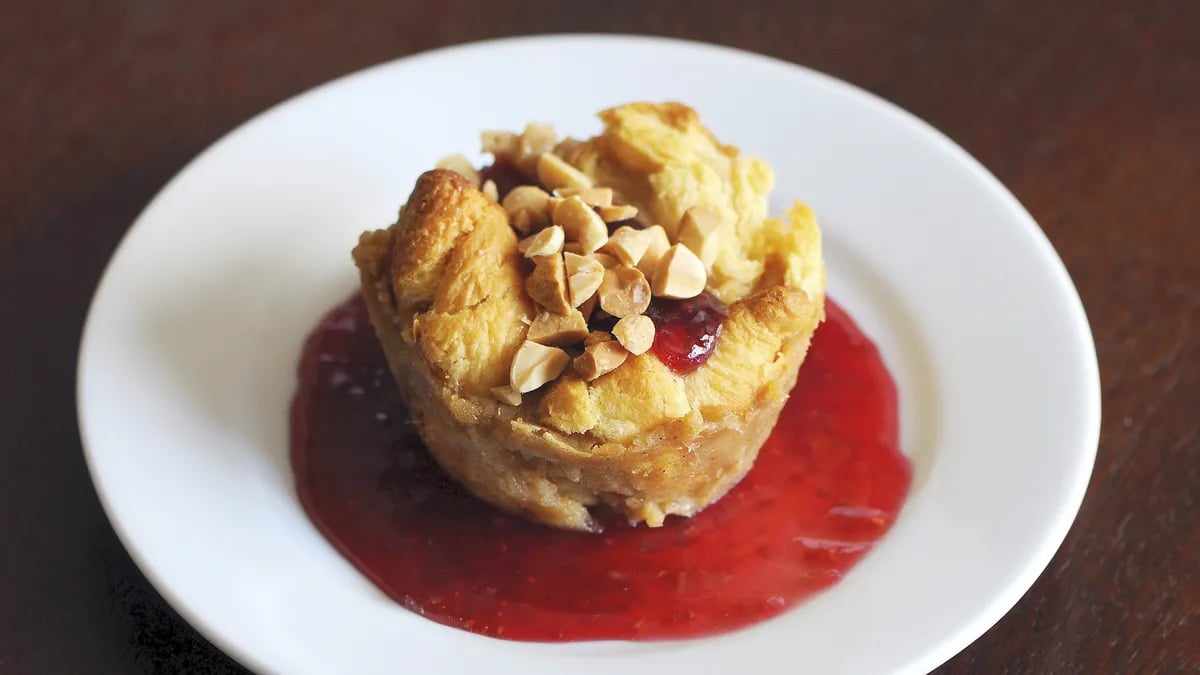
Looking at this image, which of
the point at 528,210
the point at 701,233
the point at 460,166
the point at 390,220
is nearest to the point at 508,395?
the point at 528,210

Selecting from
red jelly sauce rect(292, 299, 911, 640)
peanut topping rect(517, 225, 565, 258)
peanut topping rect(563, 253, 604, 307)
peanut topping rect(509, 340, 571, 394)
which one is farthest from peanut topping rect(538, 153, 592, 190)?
red jelly sauce rect(292, 299, 911, 640)

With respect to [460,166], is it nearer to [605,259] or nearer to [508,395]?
[605,259]

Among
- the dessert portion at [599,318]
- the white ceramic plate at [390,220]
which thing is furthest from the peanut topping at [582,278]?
the white ceramic plate at [390,220]

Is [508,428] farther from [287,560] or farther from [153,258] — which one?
[153,258]

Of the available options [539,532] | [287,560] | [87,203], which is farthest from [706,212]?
[87,203]

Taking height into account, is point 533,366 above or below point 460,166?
below

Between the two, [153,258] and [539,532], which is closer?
[539,532]
